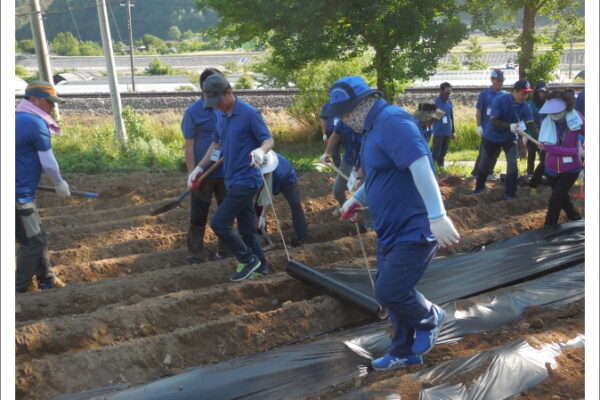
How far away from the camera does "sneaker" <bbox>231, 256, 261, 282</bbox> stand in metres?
6.07

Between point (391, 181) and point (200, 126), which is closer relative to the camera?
point (391, 181)

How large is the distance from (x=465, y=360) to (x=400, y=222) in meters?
0.98

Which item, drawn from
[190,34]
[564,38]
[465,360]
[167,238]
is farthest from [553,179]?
[190,34]

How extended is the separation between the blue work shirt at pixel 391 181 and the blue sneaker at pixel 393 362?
2.58 ft

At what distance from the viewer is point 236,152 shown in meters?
5.84

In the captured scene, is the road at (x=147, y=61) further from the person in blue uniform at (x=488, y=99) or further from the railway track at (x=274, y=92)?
the person in blue uniform at (x=488, y=99)

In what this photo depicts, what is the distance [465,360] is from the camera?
13.6 feet

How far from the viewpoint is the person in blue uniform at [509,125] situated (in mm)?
8836

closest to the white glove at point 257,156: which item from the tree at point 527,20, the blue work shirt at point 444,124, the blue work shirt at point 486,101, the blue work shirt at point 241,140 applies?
the blue work shirt at point 241,140

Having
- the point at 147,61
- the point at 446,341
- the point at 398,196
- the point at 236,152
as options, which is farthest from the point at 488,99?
the point at 147,61

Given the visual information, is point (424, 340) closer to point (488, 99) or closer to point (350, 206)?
point (350, 206)

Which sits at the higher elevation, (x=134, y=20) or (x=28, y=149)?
(x=134, y=20)

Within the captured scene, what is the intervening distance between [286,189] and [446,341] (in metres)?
2.88

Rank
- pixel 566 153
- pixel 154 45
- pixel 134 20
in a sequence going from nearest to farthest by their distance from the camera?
1. pixel 566 153
2. pixel 154 45
3. pixel 134 20
